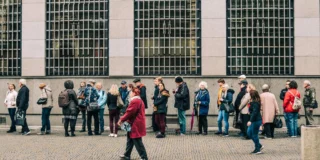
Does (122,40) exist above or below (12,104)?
above

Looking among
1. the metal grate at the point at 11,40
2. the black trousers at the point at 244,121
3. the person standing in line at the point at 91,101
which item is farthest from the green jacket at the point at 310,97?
the metal grate at the point at 11,40

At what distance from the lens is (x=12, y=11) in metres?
21.8

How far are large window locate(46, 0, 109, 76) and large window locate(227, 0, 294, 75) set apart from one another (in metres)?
4.90

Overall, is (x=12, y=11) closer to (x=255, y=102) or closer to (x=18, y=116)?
(x=18, y=116)

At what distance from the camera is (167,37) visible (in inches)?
818

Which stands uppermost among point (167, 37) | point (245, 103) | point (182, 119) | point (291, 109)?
point (167, 37)

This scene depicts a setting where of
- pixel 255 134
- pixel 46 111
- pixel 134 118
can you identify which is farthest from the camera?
pixel 46 111

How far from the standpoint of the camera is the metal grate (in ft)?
71.0

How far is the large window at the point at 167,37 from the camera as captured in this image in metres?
20.7

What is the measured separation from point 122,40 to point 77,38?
1842mm

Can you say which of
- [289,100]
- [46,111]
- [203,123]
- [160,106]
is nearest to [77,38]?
[46,111]

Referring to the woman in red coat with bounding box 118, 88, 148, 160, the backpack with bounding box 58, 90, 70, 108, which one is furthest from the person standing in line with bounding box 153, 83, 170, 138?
the woman in red coat with bounding box 118, 88, 148, 160

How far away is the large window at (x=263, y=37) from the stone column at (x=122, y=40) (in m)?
3.73

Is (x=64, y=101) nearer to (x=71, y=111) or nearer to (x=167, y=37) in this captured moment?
(x=71, y=111)
